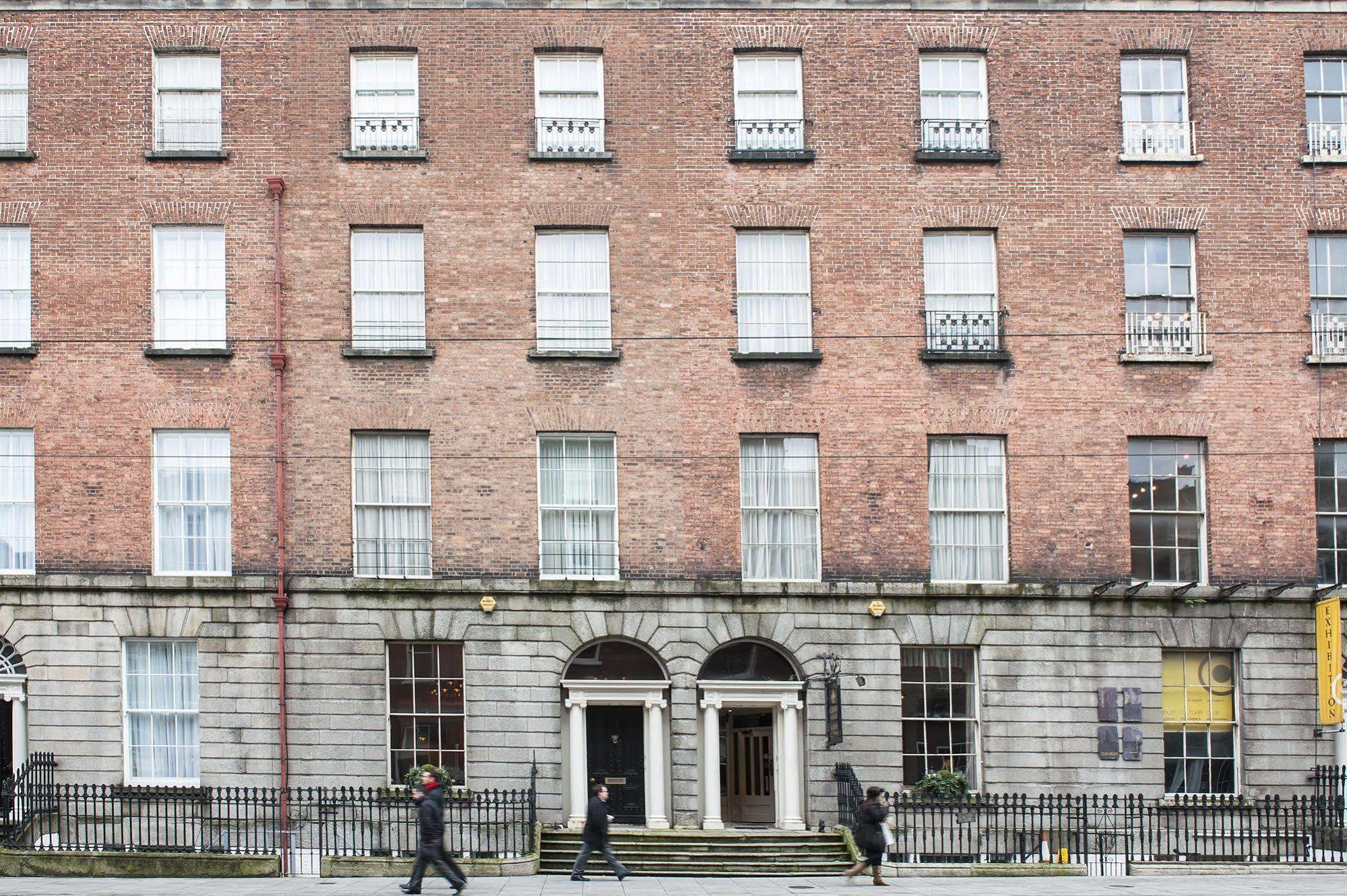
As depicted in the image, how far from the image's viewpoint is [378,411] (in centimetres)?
2903

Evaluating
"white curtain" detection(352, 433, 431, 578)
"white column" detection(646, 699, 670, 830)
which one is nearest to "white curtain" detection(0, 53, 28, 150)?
"white curtain" detection(352, 433, 431, 578)

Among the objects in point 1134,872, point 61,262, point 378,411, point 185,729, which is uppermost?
point 61,262

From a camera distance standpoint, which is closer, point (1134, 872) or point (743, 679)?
point (1134, 872)

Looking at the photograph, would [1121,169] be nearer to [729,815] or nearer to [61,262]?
[729,815]

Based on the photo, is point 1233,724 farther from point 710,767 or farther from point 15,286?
point 15,286

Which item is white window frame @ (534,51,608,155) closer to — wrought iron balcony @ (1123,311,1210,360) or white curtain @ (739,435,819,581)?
white curtain @ (739,435,819,581)

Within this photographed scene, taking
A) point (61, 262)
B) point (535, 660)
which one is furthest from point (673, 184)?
point (61, 262)

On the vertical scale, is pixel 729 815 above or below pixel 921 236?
below

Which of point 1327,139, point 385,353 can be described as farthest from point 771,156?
point 1327,139

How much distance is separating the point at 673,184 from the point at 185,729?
1226 centimetres

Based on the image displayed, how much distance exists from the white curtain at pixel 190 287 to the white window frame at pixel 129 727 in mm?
4934

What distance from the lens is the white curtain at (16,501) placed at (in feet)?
95.0

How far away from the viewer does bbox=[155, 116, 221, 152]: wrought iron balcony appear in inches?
1166

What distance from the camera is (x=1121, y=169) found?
98.0 ft
